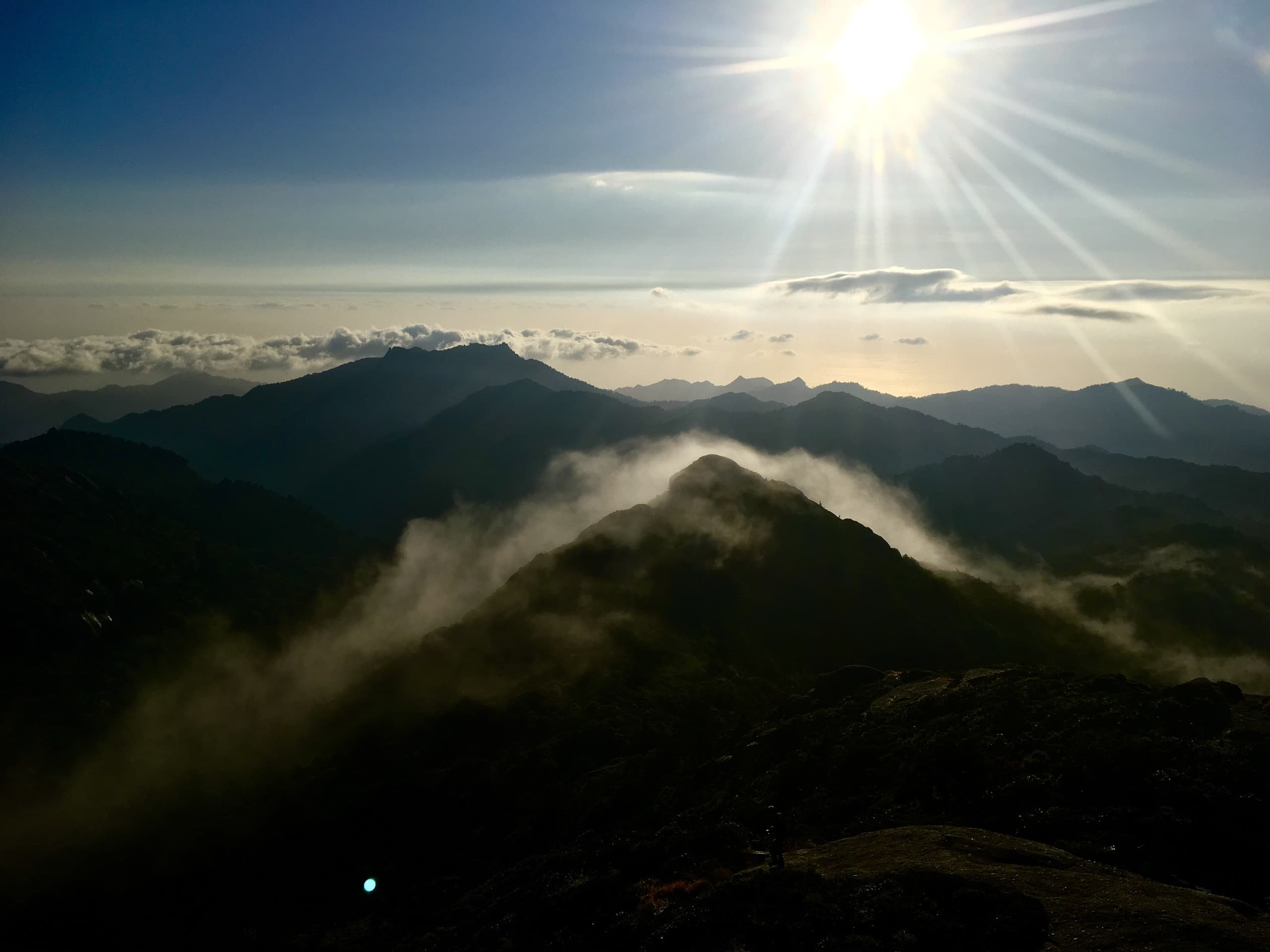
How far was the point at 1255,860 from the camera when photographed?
47.5 metres

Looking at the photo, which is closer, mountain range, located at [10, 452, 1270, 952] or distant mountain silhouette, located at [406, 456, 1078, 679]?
mountain range, located at [10, 452, 1270, 952]

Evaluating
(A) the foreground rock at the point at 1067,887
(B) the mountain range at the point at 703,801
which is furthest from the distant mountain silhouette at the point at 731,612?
(A) the foreground rock at the point at 1067,887

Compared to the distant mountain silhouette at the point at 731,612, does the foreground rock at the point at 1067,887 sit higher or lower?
higher

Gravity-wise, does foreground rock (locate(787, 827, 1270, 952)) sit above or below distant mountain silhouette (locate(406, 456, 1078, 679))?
above

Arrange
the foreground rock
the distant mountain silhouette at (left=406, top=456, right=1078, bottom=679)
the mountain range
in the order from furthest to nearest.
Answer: the distant mountain silhouette at (left=406, top=456, right=1078, bottom=679)
the mountain range
the foreground rock

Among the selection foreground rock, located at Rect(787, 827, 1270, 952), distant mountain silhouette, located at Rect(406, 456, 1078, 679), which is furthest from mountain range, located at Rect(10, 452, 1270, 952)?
distant mountain silhouette, located at Rect(406, 456, 1078, 679)

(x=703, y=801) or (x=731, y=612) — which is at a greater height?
(x=703, y=801)

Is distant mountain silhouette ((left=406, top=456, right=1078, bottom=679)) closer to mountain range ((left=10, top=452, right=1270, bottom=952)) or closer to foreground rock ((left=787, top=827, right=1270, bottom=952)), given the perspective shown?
mountain range ((left=10, top=452, right=1270, bottom=952))

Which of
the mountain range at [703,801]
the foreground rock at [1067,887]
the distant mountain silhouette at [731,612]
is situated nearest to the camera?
the foreground rock at [1067,887]

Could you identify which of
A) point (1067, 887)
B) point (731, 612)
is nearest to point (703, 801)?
point (1067, 887)

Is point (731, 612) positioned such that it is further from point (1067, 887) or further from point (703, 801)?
point (1067, 887)

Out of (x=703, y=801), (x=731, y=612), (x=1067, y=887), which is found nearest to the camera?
(x=1067, y=887)

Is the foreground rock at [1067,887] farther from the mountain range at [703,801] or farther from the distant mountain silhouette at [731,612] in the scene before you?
the distant mountain silhouette at [731,612]

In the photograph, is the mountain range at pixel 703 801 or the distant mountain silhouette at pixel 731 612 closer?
the mountain range at pixel 703 801
